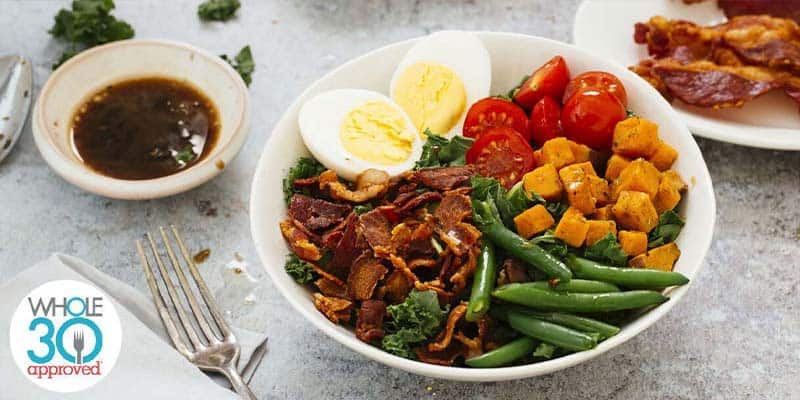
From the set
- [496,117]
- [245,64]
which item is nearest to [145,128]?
[245,64]

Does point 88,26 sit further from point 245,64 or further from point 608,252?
point 608,252

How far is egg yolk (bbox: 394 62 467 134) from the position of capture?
2762 mm

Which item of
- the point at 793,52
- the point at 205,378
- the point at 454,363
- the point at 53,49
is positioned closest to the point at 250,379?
the point at 205,378

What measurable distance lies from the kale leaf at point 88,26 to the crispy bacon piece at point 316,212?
1.45 m

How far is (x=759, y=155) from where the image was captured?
3012mm

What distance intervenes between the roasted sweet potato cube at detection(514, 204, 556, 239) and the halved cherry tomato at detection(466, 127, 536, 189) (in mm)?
216

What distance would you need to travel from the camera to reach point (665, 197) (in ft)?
7.78

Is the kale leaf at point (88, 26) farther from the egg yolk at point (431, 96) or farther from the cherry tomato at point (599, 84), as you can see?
the cherry tomato at point (599, 84)

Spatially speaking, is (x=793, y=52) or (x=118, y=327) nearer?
(x=118, y=327)

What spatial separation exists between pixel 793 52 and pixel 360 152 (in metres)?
1.69

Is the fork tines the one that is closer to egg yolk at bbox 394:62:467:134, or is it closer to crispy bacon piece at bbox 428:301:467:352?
crispy bacon piece at bbox 428:301:467:352

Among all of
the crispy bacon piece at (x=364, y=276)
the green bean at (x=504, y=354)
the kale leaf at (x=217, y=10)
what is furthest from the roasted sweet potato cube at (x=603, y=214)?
the kale leaf at (x=217, y=10)

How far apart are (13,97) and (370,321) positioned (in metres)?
1.92

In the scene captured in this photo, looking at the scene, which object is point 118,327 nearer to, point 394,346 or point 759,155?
point 394,346
